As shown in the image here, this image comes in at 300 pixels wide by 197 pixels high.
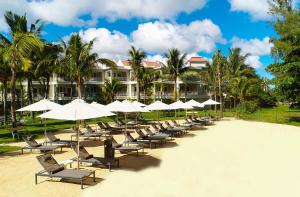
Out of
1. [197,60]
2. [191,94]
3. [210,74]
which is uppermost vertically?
[197,60]

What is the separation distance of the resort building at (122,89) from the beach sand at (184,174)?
33539 millimetres

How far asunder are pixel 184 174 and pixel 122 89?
158 feet

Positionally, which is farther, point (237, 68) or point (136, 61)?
point (237, 68)

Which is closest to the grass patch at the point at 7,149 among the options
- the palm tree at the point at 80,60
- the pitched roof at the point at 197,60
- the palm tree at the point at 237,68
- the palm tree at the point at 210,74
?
the palm tree at the point at 80,60

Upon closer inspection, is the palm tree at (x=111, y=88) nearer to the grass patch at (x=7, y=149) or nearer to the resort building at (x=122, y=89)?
the resort building at (x=122, y=89)

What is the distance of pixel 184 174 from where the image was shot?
1061 centimetres

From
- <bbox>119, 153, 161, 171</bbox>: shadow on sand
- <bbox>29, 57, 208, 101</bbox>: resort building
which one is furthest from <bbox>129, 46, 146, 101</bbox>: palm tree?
<bbox>119, 153, 161, 171</bbox>: shadow on sand

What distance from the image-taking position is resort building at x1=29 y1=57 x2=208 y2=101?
51625 mm

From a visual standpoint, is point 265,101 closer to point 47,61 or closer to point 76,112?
point 47,61

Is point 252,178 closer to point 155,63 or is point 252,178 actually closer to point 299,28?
point 299,28

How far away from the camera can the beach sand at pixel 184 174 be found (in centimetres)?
887

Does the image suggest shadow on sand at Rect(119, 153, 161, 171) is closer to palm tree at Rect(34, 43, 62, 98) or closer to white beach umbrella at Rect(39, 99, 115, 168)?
white beach umbrella at Rect(39, 99, 115, 168)

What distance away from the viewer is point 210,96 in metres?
63.7

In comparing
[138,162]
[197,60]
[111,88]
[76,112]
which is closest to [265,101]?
[197,60]
